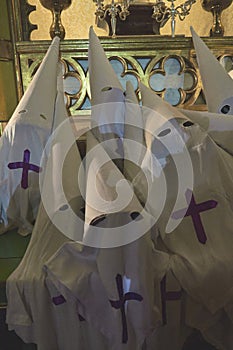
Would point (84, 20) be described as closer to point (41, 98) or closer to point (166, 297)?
point (41, 98)

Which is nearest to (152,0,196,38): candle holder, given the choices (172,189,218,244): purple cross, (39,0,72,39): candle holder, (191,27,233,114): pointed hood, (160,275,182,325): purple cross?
(39,0,72,39): candle holder

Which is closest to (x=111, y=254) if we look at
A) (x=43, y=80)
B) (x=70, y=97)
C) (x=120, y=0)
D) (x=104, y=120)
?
(x=104, y=120)

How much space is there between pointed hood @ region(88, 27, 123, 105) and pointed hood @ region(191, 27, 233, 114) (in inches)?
8.9

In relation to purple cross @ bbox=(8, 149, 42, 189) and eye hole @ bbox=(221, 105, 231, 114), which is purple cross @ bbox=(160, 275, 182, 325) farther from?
eye hole @ bbox=(221, 105, 231, 114)

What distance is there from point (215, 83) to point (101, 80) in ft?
0.89

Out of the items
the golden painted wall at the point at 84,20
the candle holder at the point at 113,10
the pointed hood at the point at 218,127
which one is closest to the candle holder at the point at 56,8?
the candle holder at the point at 113,10

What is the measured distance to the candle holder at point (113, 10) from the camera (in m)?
1.44

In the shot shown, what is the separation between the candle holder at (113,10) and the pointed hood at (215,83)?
0.58m

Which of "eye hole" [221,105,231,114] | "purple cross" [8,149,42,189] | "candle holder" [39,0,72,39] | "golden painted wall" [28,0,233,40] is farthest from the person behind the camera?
"golden painted wall" [28,0,233,40]

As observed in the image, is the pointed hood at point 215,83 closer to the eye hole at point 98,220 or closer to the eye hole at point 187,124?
the eye hole at point 187,124

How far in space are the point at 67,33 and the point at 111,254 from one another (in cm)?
144

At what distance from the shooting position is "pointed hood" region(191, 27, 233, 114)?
0.83 meters

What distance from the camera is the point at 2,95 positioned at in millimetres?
1320

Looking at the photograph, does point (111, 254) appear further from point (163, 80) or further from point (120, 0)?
point (120, 0)
